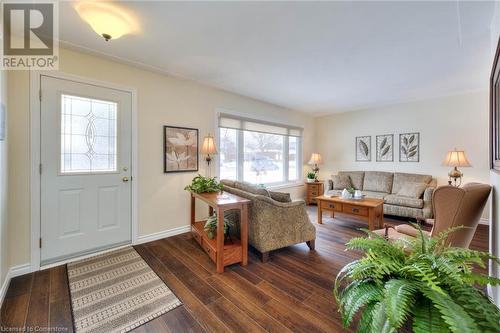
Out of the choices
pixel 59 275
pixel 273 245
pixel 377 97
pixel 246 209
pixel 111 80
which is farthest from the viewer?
pixel 377 97

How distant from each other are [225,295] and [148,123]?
2.46 meters

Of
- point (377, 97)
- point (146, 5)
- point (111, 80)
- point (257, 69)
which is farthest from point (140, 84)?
point (377, 97)

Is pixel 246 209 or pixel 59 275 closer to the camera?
pixel 59 275

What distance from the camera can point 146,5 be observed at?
1803 mm

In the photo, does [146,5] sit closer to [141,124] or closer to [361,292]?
[141,124]

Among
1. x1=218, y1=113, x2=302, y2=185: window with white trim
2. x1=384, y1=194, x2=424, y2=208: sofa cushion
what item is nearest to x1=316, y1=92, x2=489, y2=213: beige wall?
x1=384, y1=194, x2=424, y2=208: sofa cushion

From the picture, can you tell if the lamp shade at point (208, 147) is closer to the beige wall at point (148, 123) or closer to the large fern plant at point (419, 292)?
the beige wall at point (148, 123)

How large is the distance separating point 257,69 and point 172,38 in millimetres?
1214

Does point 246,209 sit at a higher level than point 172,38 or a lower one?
lower

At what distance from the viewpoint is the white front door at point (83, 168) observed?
236cm

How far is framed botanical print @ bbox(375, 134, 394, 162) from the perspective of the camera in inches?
193

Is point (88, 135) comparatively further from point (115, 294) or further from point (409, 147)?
point (409, 147)

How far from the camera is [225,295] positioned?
6.25ft

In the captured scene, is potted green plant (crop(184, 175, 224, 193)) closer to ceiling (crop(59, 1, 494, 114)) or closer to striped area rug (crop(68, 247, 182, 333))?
striped area rug (crop(68, 247, 182, 333))
